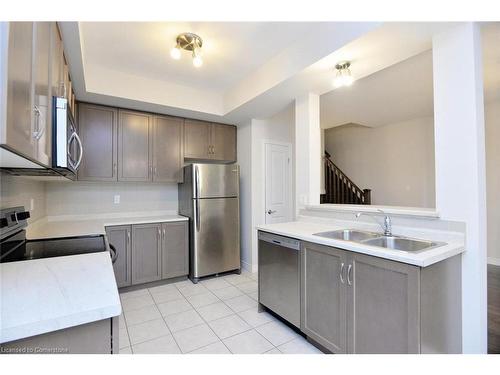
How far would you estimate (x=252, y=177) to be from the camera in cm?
370

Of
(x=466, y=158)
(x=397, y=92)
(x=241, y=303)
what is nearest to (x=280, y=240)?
(x=241, y=303)

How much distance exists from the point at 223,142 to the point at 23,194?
8.29ft

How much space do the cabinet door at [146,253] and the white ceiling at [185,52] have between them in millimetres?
1910

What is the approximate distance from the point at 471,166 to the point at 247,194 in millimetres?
2685

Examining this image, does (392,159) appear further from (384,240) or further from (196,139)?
(196,139)

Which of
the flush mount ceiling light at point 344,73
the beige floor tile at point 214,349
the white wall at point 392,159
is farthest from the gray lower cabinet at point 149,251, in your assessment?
the white wall at point 392,159

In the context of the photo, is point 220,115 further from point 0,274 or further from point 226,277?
point 0,274

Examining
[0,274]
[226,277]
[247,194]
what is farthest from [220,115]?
[0,274]

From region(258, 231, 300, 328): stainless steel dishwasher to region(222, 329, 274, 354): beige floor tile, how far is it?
0.91ft

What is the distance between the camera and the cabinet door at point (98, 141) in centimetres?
298

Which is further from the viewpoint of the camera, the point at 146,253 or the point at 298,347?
the point at 146,253

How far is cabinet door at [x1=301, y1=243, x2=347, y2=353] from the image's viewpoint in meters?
1.67

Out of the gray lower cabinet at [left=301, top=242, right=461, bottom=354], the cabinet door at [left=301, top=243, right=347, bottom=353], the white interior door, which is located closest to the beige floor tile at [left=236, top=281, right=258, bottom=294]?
the white interior door

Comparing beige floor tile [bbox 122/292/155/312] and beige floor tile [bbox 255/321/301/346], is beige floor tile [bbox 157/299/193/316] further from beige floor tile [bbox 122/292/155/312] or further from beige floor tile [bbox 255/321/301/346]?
beige floor tile [bbox 255/321/301/346]
